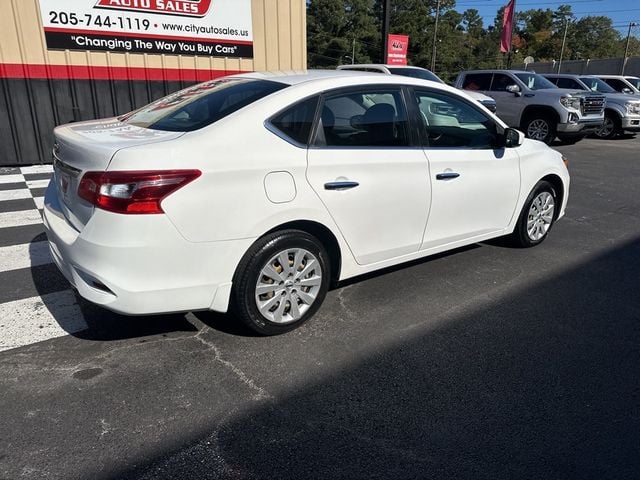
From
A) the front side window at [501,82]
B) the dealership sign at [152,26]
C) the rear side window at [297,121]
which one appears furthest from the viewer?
the front side window at [501,82]

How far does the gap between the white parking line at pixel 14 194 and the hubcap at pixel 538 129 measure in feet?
39.4

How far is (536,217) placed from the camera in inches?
201

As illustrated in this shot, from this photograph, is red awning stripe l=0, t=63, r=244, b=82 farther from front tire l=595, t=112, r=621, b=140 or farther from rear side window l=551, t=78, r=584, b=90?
front tire l=595, t=112, r=621, b=140

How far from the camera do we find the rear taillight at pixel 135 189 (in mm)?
2648

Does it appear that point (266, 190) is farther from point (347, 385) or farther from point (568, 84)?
point (568, 84)

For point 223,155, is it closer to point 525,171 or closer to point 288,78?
point 288,78

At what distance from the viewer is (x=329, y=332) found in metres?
3.44

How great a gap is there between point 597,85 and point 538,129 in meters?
4.25

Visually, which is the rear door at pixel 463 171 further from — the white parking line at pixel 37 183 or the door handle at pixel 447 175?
the white parking line at pixel 37 183

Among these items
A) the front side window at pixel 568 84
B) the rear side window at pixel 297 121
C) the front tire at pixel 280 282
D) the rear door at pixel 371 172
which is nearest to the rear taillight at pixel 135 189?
the front tire at pixel 280 282

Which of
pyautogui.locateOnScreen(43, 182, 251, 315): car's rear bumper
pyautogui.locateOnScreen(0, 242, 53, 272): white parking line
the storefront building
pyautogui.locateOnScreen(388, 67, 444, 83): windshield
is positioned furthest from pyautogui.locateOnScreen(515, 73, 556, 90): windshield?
pyautogui.locateOnScreen(43, 182, 251, 315): car's rear bumper

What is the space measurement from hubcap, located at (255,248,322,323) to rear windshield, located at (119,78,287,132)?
3.18ft

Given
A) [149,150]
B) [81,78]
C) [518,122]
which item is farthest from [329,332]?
[518,122]

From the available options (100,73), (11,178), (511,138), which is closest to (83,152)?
(511,138)
